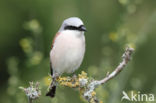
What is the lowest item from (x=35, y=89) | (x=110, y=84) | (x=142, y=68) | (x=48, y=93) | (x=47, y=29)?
(x=35, y=89)

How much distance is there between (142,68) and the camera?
23.7 ft

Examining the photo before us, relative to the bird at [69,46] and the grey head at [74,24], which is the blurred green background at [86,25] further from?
the grey head at [74,24]

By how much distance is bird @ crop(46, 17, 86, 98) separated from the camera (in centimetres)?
456

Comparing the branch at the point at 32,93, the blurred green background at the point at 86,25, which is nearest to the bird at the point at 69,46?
the branch at the point at 32,93

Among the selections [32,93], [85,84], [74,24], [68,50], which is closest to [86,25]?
[68,50]

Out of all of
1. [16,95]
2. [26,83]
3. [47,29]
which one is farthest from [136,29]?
[16,95]

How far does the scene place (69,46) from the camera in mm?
4637

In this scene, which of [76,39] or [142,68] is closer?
[76,39]

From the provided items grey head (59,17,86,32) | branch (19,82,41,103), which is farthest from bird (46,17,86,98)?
branch (19,82,41,103)

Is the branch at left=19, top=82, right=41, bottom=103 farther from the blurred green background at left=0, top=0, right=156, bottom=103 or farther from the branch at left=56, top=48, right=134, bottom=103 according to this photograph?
the blurred green background at left=0, top=0, right=156, bottom=103

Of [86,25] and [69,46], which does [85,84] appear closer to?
[69,46]

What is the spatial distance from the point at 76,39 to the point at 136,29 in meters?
2.94

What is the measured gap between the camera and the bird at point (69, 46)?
4562mm

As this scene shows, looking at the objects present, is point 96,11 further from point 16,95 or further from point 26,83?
point 16,95
